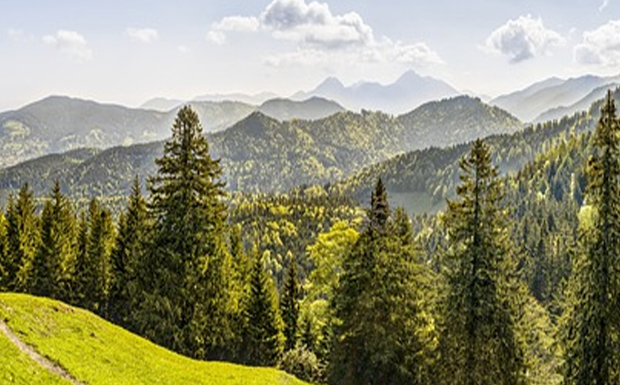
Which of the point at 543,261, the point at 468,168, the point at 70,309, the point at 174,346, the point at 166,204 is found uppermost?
the point at 468,168

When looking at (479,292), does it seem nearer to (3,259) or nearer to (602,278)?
(602,278)

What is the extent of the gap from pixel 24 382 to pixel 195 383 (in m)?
11.0

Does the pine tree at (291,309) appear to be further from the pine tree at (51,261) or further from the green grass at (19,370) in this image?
the green grass at (19,370)

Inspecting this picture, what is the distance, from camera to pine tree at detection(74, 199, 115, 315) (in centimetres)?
7075

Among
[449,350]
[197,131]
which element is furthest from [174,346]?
[449,350]

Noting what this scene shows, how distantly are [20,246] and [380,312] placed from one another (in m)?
51.8

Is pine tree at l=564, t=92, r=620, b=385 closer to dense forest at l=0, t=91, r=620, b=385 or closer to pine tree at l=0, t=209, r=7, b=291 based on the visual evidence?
dense forest at l=0, t=91, r=620, b=385

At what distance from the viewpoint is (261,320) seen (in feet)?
212

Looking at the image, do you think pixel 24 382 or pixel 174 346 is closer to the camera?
pixel 24 382

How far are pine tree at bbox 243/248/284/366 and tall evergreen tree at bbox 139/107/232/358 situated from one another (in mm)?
19729

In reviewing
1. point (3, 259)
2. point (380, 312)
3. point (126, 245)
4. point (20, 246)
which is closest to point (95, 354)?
point (380, 312)

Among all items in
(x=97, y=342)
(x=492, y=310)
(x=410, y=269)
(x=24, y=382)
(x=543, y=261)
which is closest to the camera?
(x=24, y=382)

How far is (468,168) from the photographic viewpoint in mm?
36406

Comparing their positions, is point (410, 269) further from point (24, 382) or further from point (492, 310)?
point (24, 382)
